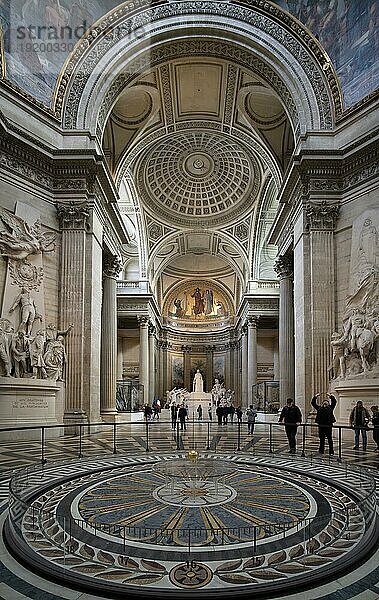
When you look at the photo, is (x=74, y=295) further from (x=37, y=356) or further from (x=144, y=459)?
(x=144, y=459)

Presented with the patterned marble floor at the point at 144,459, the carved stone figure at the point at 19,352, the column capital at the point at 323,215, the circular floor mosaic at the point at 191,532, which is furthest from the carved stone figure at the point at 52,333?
the column capital at the point at 323,215

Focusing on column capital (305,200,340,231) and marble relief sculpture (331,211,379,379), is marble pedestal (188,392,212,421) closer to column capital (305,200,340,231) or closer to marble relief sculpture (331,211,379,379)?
column capital (305,200,340,231)

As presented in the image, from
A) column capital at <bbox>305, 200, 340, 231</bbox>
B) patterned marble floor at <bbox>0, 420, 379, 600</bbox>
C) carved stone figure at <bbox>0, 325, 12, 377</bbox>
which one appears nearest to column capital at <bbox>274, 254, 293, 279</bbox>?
column capital at <bbox>305, 200, 340, 231</bbox>

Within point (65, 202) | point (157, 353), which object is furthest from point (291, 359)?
point (157, 353)

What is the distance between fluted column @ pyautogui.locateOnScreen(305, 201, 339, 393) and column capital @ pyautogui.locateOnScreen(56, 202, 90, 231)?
777cm

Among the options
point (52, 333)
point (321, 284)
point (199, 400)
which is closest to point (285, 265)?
point (321, 284)

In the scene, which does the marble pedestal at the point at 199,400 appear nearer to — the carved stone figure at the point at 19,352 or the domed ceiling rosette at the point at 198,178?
the domed ceiling rosette at the point at 198,178

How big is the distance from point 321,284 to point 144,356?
2233cm

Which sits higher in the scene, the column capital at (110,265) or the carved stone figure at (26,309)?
the column capital at (110,265)

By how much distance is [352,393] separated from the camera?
14.7 m

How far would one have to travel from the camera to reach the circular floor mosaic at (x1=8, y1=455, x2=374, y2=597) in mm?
3619

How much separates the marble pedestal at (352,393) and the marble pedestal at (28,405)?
864cm

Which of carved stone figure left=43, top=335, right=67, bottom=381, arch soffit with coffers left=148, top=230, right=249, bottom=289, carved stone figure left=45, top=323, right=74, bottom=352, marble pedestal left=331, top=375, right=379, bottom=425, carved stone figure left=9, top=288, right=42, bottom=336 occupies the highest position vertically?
arch soffit with coffers left=148, top=230, right=249, bottom=289

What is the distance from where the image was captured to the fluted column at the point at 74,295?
53.9 ft
